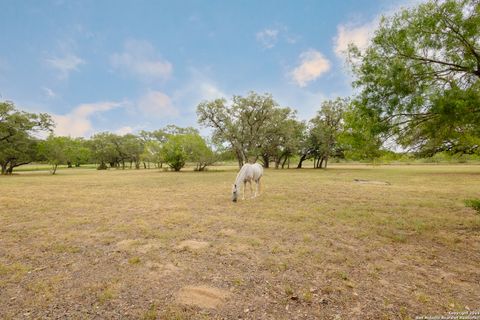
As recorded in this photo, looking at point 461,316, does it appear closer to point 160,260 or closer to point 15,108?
point 160,260

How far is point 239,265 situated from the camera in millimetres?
4266

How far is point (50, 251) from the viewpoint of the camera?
497 centimetres

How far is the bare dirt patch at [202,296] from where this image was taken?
312 centimetres

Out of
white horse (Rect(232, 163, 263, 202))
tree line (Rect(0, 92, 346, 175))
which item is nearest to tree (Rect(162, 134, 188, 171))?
tree line (Rect(0, 92, 346, 175))

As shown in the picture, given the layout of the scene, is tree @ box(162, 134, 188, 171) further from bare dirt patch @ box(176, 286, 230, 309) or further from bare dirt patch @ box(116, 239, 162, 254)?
bare dirt patch @ box(176, 286, 230, 309)

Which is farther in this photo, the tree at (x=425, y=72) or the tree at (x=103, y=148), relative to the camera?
the tree at (x=103, y=148)

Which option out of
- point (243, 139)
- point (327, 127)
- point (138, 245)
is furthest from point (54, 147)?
point (327, 127)

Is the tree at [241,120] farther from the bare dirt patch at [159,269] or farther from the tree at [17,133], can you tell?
the bare dirt patch at [159,269]

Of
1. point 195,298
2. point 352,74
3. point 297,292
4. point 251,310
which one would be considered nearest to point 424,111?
point 352,74

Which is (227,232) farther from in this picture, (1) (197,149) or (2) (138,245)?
(1) (197,149)

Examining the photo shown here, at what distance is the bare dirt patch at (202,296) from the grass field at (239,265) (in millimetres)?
15

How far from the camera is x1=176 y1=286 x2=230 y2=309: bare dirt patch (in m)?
3.12

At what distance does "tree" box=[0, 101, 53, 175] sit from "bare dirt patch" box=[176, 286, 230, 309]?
127 ft

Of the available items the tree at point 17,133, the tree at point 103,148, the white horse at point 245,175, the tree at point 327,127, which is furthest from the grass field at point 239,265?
the tree at point 103,148
